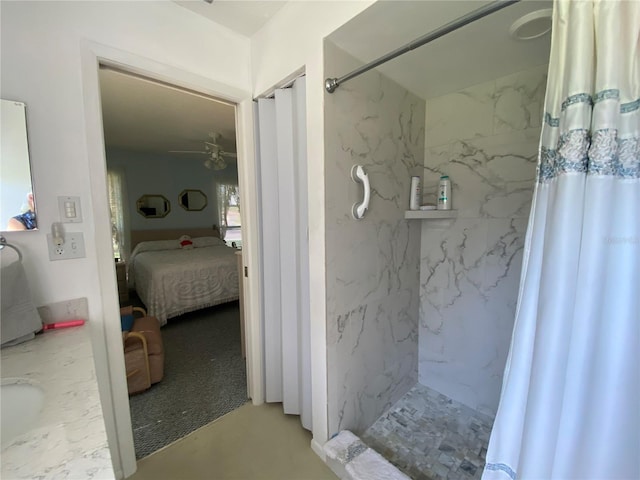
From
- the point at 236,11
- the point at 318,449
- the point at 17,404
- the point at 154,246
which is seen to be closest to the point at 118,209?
the point at 154,246

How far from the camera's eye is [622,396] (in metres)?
0.63

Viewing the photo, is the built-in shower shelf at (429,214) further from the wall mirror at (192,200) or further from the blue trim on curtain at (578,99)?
the wall mirror at (192,200)

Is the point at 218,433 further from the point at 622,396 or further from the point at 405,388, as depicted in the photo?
the point at 622,396

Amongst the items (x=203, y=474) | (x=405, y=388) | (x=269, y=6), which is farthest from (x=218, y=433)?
(x=269, y=6)

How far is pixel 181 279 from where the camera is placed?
317 centimetres

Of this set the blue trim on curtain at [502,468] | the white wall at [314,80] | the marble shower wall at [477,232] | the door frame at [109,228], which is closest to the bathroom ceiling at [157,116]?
the door frame at [109,228]

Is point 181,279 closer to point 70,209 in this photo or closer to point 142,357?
point 142,357

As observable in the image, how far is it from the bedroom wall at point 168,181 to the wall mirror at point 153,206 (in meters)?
0.06

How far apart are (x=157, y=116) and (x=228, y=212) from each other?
302 cm

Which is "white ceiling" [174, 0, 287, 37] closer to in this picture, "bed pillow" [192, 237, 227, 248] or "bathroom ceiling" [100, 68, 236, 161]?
"bathroom ceiling" [100, 68, 236, 161]

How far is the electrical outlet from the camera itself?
3.56ft

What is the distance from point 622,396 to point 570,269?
1.02ft

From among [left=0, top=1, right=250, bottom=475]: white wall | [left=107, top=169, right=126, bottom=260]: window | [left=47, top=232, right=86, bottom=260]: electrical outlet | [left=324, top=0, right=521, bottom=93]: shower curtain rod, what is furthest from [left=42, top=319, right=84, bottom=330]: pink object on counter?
[left=107, top=169, right=126, bottom=260]: window

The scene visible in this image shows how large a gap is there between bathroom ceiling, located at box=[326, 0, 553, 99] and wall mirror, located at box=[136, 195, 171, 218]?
15.7 ft
